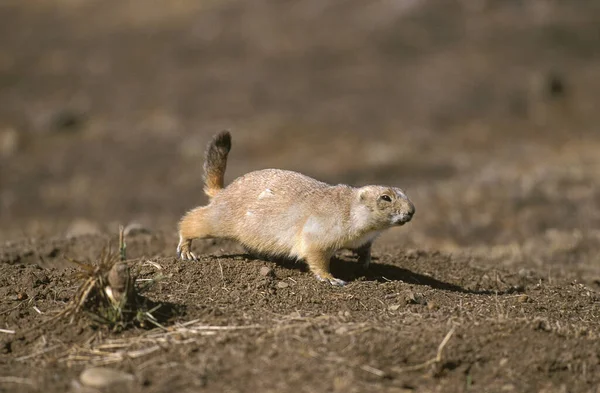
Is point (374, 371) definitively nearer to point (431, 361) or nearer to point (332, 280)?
point (431, 361)

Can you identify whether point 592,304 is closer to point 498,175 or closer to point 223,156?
point 223,156

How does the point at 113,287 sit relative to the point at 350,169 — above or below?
below

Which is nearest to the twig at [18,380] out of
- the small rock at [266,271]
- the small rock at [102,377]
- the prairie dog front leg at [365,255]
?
the small rock at [102,377]

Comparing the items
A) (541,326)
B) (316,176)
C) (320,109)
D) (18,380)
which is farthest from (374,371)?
(320,109)

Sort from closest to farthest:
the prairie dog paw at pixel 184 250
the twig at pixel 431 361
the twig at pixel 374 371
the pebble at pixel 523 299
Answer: the twig at pixel 374 371, the twig at pixel 431 361, the pebble at pixel 523 299, the prairie dog paw at pixel 184 250

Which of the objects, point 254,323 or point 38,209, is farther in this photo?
point 38,209

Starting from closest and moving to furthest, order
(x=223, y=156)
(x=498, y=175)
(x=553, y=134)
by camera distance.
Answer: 1. (x=223, y=156)
2. (x=498, y=175)
3. (x=553, y=134)

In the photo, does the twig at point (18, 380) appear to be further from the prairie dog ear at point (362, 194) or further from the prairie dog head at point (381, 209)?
the prairie dog ear at point (362, 194)

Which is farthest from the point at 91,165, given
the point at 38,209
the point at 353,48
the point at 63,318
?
the point at 63,318
